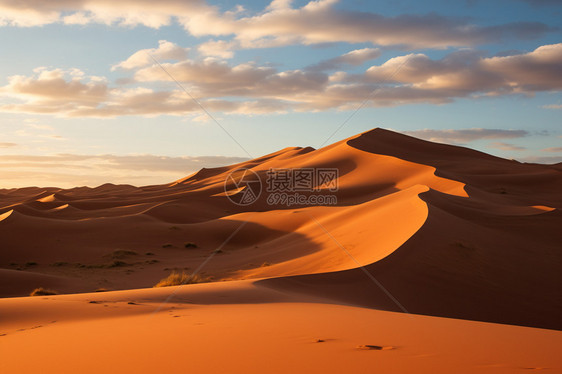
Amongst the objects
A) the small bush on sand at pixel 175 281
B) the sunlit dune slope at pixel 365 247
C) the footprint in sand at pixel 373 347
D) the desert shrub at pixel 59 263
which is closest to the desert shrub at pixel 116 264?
the sunlit dune slope at pixel 365 247

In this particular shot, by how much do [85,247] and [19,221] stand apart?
668cm

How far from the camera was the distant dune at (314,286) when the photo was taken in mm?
4660

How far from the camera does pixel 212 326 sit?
6023 millimetres

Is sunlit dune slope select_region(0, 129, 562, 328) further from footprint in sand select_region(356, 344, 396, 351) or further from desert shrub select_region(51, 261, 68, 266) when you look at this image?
footprint in sand select_region(356, 344, 396, 351)

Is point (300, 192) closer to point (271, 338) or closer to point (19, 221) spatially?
point (19, 221)

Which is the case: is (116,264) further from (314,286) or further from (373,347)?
(373,347)

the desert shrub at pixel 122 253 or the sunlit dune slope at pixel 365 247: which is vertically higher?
the sunlit dune slope at pixel 365 247

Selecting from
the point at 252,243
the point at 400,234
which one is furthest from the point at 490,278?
the point at 252,243

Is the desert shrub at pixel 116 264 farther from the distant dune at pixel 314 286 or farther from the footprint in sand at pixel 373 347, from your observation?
the footprint in sand at pixel 373 347

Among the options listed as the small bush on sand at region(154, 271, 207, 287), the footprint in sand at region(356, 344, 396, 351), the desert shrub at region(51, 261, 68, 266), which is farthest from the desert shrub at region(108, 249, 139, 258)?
the footprint in sand at region(356, 344, 396, 351)

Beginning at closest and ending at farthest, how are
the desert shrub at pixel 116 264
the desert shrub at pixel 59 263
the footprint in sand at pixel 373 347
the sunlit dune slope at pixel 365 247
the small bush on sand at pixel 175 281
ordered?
the footprint in sand at pixel 373 347 → the sunlit dune slope at pixel 365 247 → the small bush on sand at pixel 175 281 → the desert shrub at pixel 116 264 → the desert shrub at pixel 59 263

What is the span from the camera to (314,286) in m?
11.2

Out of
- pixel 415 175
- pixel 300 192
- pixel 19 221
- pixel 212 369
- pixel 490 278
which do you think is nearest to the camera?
pixel 212 369

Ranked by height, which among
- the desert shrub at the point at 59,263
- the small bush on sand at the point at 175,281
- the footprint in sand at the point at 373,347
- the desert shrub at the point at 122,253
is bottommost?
the desert shrub at the point at 59,263
